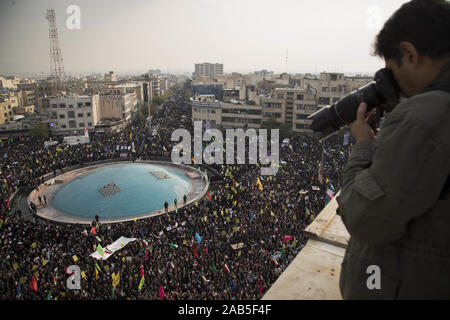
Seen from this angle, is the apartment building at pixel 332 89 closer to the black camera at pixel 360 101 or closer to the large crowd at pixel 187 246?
the large crowd at pixel 187 246

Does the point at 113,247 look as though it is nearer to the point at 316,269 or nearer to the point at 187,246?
the point at 187,246

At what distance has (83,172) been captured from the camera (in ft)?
99.2

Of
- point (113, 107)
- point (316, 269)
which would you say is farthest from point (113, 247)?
point (113, 107)

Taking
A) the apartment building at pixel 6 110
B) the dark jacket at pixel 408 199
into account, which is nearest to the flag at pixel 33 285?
the dark jacket at pixel 408 199

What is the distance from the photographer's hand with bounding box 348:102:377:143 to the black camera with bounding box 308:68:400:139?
2.0 inches

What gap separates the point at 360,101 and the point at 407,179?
775 mm

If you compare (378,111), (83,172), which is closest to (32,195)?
(83,172)

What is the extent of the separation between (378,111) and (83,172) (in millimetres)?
32014

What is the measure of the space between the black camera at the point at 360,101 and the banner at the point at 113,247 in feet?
46.2

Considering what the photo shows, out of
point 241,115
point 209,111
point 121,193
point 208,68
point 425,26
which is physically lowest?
point 121,193

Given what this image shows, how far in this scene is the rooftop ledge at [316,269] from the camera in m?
2.54

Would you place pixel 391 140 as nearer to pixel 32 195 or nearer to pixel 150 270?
pixel 150 270

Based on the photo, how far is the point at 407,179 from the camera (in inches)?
50.6

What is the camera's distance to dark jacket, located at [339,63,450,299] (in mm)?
1272
